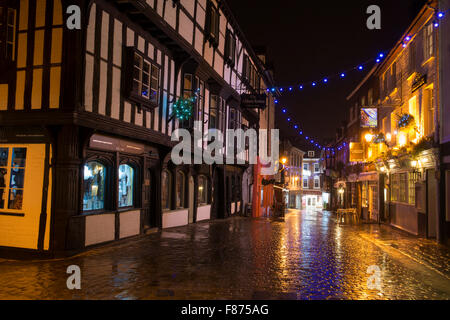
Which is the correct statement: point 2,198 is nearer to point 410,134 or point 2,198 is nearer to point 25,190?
point 25,190

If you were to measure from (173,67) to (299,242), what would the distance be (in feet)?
27.1

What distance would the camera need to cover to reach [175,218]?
55.2 ft

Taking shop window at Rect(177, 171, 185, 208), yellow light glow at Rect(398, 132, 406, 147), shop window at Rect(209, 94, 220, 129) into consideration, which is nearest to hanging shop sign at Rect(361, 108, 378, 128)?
yellow light glow at Rect(398, 132, 406, 147)

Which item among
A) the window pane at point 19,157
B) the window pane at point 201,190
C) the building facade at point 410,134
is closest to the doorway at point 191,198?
the window pane at point 201,190

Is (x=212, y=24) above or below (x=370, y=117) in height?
above

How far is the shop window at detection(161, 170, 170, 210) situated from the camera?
1605 centimetres

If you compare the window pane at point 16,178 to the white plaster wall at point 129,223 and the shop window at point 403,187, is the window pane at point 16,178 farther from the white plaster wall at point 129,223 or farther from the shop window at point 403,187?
the shop window at point 403,187

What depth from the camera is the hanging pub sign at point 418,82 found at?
1572cm

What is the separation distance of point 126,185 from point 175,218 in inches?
157

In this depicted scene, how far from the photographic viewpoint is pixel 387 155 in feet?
65.0

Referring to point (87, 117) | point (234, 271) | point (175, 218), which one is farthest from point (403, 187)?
point (87, 117)

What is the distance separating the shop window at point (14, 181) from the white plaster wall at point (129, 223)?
305 cm

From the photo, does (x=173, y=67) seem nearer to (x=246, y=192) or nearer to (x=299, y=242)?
(x=299, y=242)
